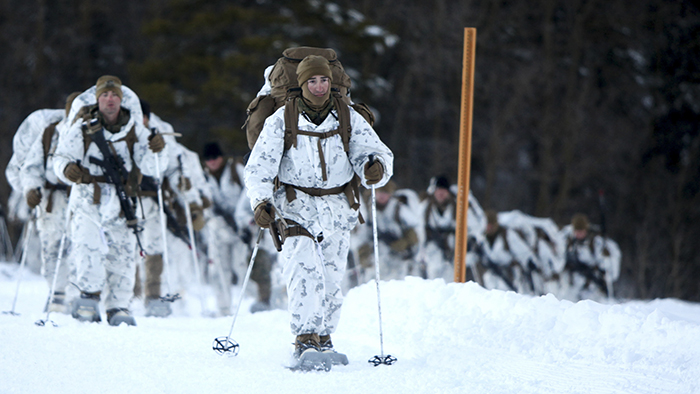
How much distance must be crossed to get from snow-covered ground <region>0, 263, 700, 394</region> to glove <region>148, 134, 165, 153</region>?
5.22ft

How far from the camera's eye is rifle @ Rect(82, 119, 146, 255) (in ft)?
23.1

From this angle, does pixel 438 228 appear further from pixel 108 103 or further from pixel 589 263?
pixel 108 103

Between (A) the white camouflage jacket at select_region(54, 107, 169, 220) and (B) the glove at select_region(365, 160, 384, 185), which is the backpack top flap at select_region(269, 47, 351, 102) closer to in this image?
(B) the glove at select_region(365, 160, 384, 185)

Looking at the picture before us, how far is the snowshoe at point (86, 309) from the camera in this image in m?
6.98

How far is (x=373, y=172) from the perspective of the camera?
527 cm

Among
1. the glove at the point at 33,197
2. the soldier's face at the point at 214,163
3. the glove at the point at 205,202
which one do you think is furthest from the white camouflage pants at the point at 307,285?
the soldier's face at the point at 214,163

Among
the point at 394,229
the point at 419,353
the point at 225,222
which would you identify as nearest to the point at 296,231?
the point at 419,353

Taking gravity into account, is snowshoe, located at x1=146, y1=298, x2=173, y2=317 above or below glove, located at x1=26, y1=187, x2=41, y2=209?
below

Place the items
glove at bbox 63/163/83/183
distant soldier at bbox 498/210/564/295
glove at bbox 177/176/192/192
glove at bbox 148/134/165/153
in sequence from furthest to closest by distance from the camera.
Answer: distant soldier at bbox 498/210/564/295 → glove at bbox 177/176/192/192 → glove at bbox 148/134/165/153 → glove at bbox 63/163/83/183

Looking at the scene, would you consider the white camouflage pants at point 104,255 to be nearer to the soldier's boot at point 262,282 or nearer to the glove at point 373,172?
the glove at point 373,172

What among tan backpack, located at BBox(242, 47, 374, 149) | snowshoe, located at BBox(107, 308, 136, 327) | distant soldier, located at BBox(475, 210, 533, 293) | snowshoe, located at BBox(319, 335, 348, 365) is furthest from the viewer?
distant soldier, located at BBox(475, 210, 533, 293)

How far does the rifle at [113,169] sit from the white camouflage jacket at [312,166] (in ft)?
7.46

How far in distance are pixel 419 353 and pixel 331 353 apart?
27.8 inches

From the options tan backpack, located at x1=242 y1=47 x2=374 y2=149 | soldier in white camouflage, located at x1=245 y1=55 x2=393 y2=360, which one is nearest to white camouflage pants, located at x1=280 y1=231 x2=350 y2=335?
soldier in white camouflage, located at x1=245 y1=55 x2=393 y2=360
